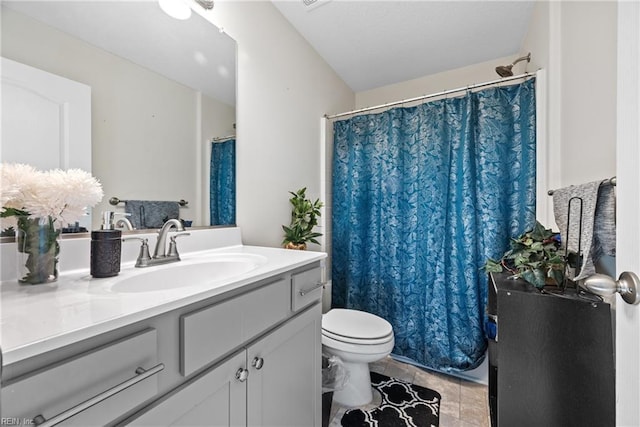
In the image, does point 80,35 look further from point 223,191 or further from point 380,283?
point 380,283

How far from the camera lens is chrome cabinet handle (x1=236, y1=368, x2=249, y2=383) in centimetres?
75

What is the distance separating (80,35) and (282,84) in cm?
106

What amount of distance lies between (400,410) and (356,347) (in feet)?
1.49

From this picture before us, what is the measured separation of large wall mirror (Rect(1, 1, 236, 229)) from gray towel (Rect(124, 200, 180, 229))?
0.9 inches

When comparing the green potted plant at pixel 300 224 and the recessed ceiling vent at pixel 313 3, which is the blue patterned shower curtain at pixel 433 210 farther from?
the recessed ceiling vent at pixel 313 3

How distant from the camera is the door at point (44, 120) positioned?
72cm

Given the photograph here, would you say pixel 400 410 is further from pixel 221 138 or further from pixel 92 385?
pixel 221 138

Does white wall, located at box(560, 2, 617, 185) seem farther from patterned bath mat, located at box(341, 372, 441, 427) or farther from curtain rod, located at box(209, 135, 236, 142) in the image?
curtain rod, located at box(209, 135, 236, 142)

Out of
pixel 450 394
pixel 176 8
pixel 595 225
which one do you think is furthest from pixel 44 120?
pixel 450 394

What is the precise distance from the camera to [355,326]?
1592 millimetres

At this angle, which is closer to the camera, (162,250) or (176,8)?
(162,250)

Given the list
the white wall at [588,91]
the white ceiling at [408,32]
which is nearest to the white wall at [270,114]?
the white ceiling at [408,32]

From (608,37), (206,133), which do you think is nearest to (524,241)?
(608,37)

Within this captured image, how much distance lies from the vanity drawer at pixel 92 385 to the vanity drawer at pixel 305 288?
50cm
